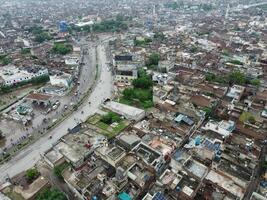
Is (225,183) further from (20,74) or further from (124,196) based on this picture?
(20,74)

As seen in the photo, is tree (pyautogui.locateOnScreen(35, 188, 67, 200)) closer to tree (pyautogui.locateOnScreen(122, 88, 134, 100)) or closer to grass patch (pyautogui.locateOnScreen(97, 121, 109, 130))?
grass patch (pyautogui.locateOnScreen(97, 121, 109, 130))

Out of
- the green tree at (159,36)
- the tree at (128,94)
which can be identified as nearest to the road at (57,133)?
the tree at (128,94)

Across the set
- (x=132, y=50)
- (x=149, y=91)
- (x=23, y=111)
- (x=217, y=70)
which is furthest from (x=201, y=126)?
(x=132, y=50)

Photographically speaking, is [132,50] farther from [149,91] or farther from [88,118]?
[88,118]

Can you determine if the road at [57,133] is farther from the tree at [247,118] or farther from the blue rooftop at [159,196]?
the tree at [247,118]

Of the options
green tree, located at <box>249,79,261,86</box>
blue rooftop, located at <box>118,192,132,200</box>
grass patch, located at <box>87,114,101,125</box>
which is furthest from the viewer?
green tree, located at <box>249,79,261,86</box>

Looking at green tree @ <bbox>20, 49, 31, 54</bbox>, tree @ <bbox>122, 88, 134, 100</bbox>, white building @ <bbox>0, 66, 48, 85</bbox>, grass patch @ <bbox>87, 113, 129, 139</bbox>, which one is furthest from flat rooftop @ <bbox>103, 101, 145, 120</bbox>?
green tree @ <bbox>20, 49, 31, 54</bbox>

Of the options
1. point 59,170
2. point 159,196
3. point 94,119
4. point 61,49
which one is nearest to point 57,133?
point 94,119

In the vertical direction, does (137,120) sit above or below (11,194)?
below
